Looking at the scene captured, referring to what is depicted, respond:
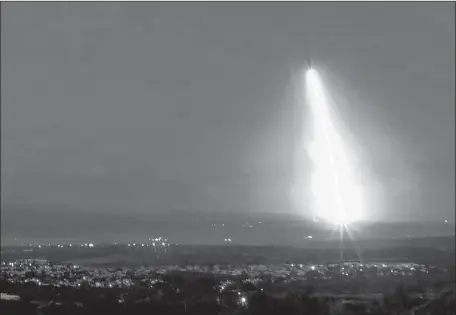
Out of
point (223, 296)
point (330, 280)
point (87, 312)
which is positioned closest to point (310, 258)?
point (330, 280)

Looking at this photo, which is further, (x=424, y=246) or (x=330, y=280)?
(x=424, y=246)

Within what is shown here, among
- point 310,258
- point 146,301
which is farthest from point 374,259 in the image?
point 146,301

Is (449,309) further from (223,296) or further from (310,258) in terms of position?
(310,258)

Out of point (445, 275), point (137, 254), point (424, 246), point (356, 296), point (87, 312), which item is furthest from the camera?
point (424, 246)

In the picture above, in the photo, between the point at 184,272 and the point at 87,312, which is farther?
the point at 184,272

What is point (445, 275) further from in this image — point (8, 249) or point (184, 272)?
point (8, 249)

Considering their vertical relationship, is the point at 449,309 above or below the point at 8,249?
below

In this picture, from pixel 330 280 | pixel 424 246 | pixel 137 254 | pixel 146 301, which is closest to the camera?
pixel 146 301

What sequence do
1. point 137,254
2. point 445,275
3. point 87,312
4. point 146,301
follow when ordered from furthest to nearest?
point 137,254, point 445,275, point 146,301, point 87,312

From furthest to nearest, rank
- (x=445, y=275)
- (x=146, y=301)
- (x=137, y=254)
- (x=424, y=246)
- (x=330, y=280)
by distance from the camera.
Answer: (x=424, y=246) → (x=137, y=254) → (x=445, y=275) → (x=330, y=280) → (x=146, y=301)
